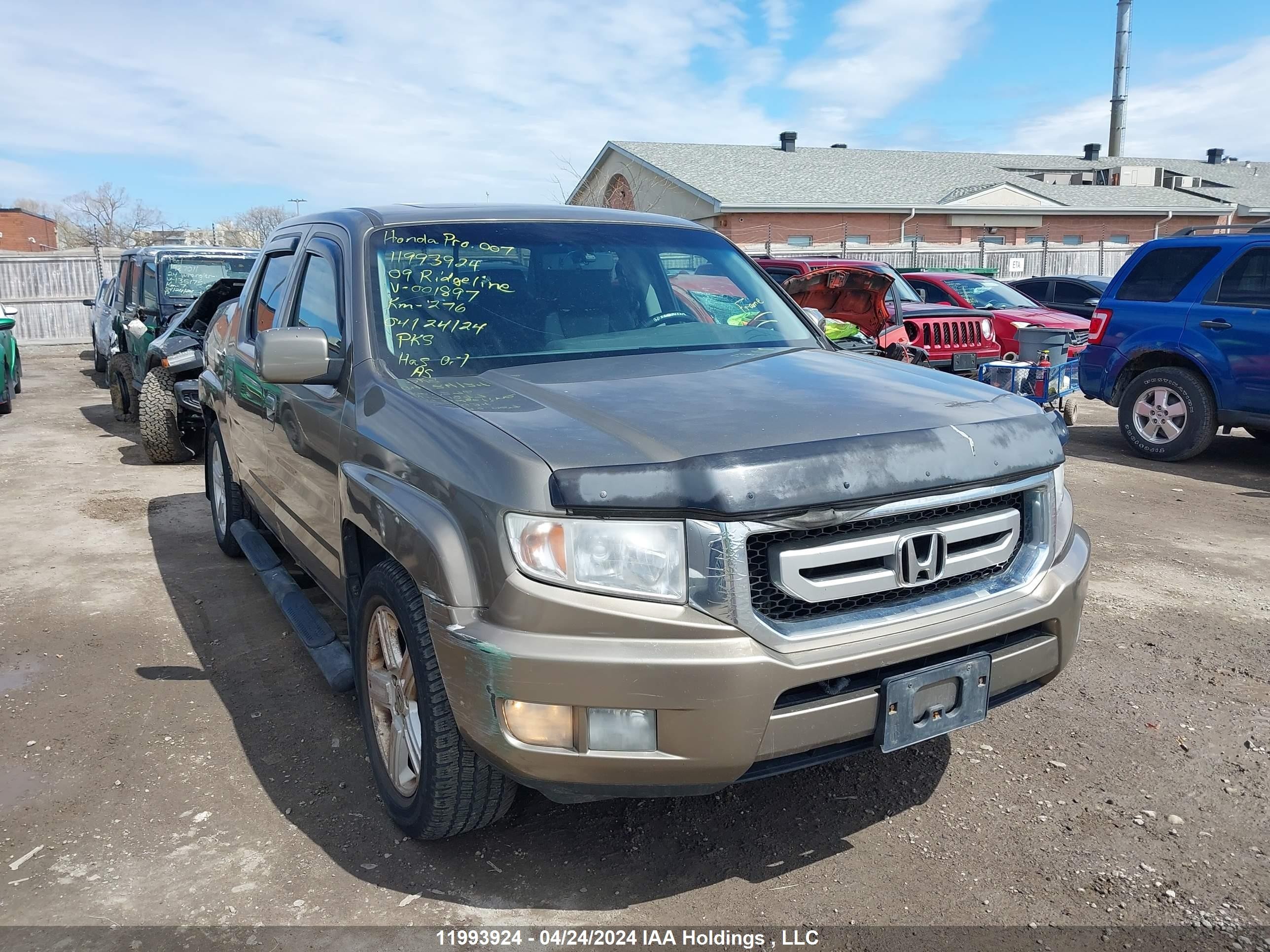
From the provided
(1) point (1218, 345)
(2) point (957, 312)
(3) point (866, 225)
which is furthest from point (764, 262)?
(3) point (866, 225)

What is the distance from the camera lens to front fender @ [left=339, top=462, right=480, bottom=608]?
245cm

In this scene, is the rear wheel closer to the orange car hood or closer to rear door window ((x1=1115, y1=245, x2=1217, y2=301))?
the orange car hood

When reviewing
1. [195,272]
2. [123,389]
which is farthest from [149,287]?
[123,389]

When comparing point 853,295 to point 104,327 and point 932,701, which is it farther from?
point 104,327

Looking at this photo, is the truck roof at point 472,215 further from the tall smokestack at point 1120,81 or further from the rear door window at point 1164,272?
the tall smokestack at point 1120,81

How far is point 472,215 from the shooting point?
387 centimetres

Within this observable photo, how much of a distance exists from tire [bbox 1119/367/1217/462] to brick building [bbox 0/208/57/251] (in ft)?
225

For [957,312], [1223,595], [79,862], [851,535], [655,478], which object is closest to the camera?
[655,478]

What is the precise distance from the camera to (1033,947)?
8.36 ft

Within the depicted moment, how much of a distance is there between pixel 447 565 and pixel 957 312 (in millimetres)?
9409

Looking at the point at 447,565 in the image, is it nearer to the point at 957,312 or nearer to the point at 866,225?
the point at 957,312

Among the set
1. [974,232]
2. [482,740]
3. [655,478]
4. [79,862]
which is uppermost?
[974,232]

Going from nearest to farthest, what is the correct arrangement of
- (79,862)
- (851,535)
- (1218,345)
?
1. (851,535)
2. (79,862)
3. (1218,345)

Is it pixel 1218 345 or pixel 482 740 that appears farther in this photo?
pixel 1218 345
